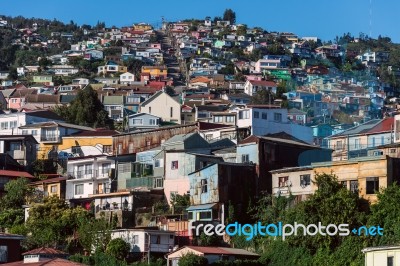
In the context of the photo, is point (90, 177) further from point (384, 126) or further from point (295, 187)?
point (384, 126)

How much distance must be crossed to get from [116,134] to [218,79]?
2629 inches

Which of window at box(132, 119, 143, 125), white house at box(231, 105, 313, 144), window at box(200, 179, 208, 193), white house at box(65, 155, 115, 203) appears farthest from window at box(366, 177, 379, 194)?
window at box(132, 119, 143, 125)

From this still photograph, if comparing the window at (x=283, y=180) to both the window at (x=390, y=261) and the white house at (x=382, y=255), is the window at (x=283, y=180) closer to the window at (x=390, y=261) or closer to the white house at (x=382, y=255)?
the white house at (x=382, y=255)

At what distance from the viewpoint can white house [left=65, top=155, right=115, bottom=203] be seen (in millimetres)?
56875

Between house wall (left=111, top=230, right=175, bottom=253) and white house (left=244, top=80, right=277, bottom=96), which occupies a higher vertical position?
white house (left=244, top=80, right=277, bottom=96)

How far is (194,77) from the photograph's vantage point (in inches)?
5433

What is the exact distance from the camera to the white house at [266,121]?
2633 inches

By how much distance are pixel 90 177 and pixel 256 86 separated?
6314 centimetres

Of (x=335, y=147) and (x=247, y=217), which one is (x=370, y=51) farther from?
(x=247, y=217)

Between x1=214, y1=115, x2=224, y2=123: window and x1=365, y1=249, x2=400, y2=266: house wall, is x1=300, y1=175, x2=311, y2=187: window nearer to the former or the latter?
x1=365, y1=249, x2=400, y2=266: house wall

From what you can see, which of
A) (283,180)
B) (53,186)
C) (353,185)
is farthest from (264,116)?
(353,185)

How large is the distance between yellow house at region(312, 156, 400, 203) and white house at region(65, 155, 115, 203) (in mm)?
16143

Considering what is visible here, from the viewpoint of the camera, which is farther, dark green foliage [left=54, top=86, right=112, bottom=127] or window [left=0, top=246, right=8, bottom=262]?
dark green foliage [left=54, top=86, right=112, bottom=127]

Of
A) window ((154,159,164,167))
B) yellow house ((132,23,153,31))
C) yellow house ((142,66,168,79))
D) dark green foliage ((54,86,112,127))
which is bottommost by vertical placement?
window ((154,159,164,167))
